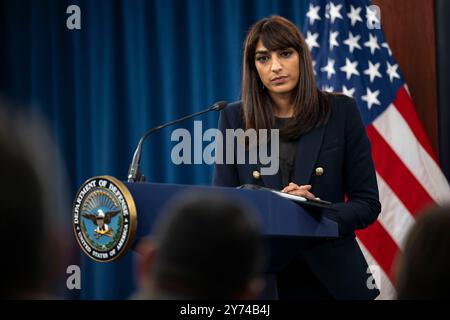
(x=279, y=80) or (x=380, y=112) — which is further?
(x=380, y=112)

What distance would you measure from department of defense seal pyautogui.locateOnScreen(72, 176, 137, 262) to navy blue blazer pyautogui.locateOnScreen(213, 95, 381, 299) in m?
0.68

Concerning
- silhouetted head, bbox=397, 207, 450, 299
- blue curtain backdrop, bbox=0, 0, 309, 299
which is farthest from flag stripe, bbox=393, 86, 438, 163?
silhouetted head, bbox=397, 207, 450, 299

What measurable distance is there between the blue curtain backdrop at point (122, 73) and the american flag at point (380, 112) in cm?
61

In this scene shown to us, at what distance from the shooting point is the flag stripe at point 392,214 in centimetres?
424

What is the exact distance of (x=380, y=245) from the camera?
421cm

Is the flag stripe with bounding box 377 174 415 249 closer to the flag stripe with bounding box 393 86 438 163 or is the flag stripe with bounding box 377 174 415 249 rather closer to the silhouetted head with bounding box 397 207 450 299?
the flag stripe with bounding box 393 86 438 163

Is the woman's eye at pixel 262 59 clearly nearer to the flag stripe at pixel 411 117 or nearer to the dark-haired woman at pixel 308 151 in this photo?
the dark-haired woman at pixel 308 151

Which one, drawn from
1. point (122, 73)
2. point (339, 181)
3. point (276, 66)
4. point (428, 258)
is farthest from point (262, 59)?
point (122, 73)

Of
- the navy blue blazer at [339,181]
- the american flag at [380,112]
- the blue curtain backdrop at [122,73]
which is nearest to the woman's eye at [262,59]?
the navy blue blazer at [339,181]

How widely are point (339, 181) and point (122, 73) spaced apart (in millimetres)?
2845

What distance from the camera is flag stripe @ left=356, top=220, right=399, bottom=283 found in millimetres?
4195

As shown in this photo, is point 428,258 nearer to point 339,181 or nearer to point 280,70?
point 339,181

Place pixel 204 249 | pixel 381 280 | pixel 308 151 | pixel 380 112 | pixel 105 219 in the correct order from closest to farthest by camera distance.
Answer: pixel 204 249 < pixel 105 219 < pixel 308 151 < pixel 381 280 < pixel 380 112

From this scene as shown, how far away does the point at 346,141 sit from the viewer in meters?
2.65
